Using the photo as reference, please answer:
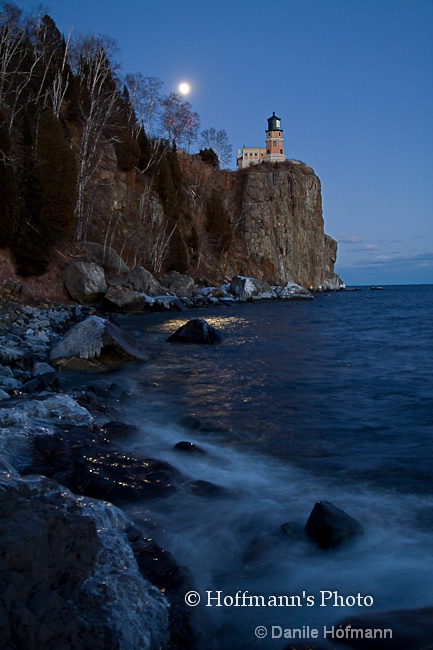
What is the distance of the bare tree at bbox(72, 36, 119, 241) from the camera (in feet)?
86.7

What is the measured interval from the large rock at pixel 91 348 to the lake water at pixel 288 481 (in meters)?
0.50

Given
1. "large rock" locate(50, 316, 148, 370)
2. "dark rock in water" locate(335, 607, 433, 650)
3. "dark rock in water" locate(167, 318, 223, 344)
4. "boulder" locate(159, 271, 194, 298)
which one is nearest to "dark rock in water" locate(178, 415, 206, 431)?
"dark rock in water" locate(335, 607, 433, 650)

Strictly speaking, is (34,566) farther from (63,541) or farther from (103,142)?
(103,142)

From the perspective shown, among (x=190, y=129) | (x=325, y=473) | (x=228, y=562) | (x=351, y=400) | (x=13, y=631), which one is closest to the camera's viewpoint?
(x=13, y=631)

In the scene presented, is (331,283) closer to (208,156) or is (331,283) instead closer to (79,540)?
(208,156)

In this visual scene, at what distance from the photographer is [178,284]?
32.6 m

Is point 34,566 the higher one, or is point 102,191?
point 102,191

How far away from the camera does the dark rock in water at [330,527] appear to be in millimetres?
3008

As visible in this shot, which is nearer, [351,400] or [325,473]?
[325,473]

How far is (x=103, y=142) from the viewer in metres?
30.7

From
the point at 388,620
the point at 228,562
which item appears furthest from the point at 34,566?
the point at 388,620

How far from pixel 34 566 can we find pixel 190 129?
161 feet

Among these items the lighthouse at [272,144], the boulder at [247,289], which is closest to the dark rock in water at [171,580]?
the boulder at [247,289]

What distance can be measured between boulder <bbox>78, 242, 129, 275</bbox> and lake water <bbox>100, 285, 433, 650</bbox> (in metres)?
17.3
